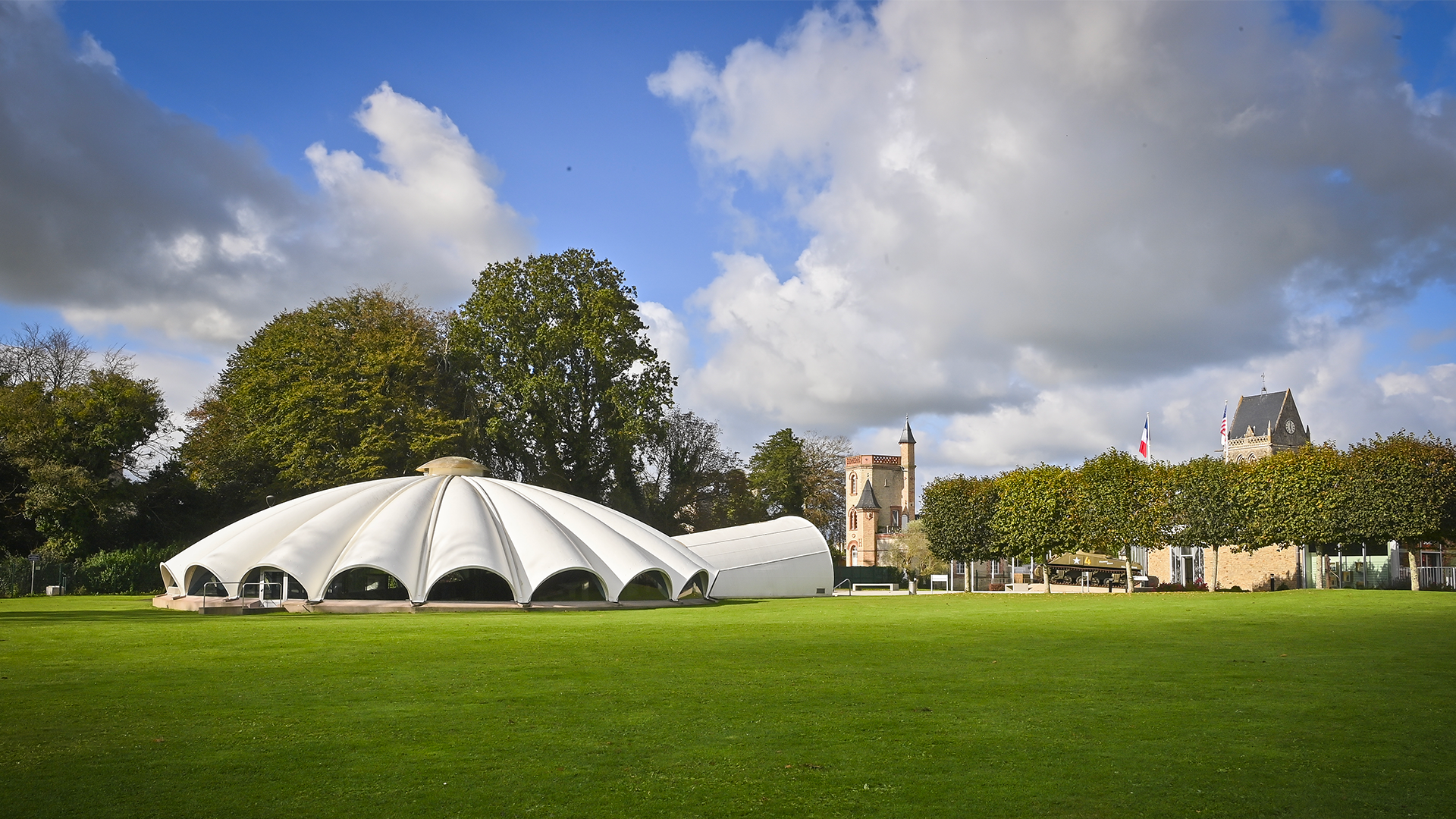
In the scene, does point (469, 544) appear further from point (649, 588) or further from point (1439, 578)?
point (1439, 578)

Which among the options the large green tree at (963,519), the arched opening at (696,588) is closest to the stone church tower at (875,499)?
the large green tree at (963,519)

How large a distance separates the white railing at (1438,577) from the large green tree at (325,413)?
40.9 meters

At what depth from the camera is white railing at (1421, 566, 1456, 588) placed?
39188 millimetres

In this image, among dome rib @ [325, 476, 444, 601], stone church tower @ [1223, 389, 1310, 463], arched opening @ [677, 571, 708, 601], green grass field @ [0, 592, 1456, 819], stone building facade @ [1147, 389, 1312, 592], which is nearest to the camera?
green grass field @ [0, 592, 1456, 819]

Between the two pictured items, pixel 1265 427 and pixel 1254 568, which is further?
pixel 1265 427

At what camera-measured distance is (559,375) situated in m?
47.5

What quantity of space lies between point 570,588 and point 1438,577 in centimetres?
3483

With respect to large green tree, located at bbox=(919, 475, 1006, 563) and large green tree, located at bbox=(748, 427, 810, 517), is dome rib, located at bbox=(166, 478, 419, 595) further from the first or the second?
large green tree, located at bbox=(748, 427, 810, 517)

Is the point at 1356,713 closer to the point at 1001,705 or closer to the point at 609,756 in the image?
the point at 1001,705

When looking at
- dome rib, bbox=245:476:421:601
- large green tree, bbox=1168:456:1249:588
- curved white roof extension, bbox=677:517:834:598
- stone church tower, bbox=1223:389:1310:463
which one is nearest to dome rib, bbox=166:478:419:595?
dome rib, bbox=245:476:421:601

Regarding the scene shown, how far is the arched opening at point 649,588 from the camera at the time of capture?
31.0m

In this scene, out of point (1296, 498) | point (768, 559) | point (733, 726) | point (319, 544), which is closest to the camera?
point (733, 726)

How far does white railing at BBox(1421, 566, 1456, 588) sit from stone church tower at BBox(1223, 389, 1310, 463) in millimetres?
55050

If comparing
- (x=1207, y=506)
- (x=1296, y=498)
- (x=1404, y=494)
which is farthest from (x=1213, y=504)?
(x=1404, y=494)
